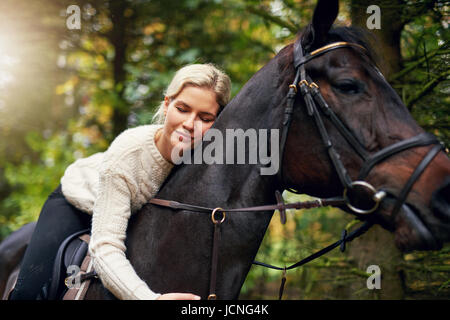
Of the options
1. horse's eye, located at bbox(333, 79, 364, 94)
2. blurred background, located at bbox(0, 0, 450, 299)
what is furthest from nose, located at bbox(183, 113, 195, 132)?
blurred background, located at bbox(0, 0, 450, 299)

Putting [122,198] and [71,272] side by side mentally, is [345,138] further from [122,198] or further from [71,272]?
[71,272]

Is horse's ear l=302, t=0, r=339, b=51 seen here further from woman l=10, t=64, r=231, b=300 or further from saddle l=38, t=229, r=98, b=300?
saddle l=38, t=229, r=98, b=300

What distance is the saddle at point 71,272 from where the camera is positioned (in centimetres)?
197

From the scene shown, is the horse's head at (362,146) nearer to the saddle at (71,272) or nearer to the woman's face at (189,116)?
the woman's face at (189,116)

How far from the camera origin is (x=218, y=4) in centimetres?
536

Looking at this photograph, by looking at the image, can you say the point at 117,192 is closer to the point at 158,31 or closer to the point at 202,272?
the point at 202,272

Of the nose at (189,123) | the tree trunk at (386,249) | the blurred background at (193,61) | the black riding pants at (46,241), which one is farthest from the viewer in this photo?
the tree trunk at (386,249)

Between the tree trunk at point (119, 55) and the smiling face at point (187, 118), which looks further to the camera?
the tree trunk at point (119, 55)

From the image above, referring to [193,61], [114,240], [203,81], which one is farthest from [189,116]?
[193,61]

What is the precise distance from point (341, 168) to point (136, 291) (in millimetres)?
1110

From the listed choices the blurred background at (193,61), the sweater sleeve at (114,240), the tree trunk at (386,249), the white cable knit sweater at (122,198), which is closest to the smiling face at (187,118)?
the white cable knit sweater at (122,198)

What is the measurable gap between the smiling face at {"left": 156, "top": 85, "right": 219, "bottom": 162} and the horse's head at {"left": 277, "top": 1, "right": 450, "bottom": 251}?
49 cm

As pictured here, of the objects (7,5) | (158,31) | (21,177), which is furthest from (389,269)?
(7,5)

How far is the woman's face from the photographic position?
1.98m
